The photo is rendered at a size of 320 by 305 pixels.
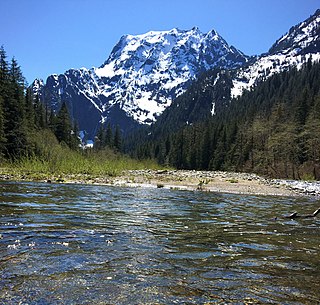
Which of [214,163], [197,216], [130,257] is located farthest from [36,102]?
[130,257]

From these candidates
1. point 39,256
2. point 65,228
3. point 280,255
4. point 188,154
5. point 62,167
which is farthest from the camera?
point 188,154

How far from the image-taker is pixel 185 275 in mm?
5062

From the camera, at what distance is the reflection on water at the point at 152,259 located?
4.25 metres

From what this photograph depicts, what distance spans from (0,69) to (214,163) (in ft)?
194

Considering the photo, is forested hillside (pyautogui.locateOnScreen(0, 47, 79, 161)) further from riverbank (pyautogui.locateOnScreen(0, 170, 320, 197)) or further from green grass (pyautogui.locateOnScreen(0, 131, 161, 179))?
riverbank (pyautogui.locateOnScreen(0, 170, 320, 197))

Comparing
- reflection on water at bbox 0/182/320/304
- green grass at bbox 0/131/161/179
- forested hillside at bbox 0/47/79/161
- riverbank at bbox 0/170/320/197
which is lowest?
reflection on water at bbox 0/182/320/304

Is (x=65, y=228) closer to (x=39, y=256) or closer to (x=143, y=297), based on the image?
(x=39, y=256)

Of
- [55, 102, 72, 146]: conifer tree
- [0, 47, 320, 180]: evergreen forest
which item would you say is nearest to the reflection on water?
[0, 47, 320, 180]: evergreen forest

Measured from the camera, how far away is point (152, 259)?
5.88m

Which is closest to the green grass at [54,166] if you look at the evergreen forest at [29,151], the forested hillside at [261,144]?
Result: the evergreen forest at [29,151]

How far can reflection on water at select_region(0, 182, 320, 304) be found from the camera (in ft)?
13.9

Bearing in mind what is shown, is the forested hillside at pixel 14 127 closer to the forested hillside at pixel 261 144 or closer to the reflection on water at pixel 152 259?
the reflection on water at pixel 152 259

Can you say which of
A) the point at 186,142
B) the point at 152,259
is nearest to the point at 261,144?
the point at 186,142

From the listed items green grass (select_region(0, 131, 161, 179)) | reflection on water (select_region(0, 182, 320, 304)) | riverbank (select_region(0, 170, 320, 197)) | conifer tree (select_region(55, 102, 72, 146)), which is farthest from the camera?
conifer tree (select_region(55, 102, 72, 146))
